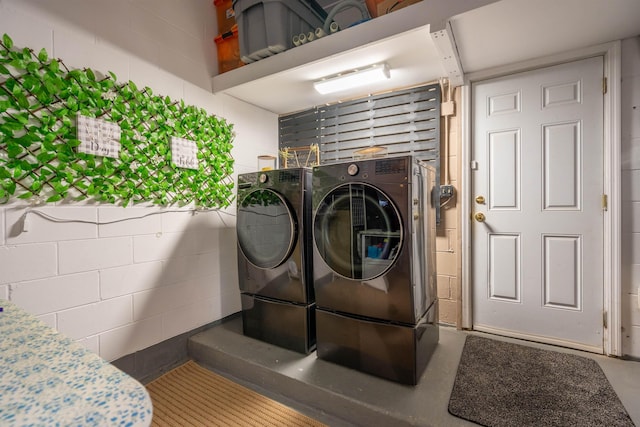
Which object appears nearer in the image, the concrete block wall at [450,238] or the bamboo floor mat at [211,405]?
the bamboo floor mat at [211,405]

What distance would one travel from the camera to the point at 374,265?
5.52ft

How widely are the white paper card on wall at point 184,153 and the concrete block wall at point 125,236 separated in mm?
342

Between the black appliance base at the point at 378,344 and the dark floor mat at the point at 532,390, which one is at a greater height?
the black appliance base at the point at 378,344

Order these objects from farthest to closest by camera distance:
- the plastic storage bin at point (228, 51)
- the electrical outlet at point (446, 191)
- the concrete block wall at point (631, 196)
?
the plastic storage bin at point (228, 51), the electrical outlet at point (446, 191), the concrete block wall at point (631, 196)

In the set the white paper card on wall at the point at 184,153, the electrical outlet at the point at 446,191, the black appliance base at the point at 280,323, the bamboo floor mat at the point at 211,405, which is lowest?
the bamboo floor mat at the point at 211,405

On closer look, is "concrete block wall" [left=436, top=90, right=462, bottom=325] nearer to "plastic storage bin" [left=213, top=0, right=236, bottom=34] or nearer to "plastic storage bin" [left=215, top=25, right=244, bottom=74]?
"plastic storage bin" [left=215, top=25, right=244, bottom=74]

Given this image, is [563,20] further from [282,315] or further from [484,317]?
[282,315]

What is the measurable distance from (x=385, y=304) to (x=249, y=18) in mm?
2263

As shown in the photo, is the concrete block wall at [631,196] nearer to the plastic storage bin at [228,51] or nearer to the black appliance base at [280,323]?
the black appliance base at [280,323]

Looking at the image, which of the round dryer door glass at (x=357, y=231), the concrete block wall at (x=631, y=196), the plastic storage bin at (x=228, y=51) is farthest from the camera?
the plastic storage bin at (x=228, y=51)

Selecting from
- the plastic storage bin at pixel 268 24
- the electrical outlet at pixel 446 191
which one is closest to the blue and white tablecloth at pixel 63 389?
the plastic storage bin at pixel 268 24

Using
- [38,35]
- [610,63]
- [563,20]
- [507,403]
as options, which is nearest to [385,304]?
[507,403]

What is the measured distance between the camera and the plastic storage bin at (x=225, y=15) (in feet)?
8.09

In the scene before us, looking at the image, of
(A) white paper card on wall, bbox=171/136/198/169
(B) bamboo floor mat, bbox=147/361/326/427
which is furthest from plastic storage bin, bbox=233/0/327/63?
(B) bamboo floor mat, bbox=147/361/326/427
